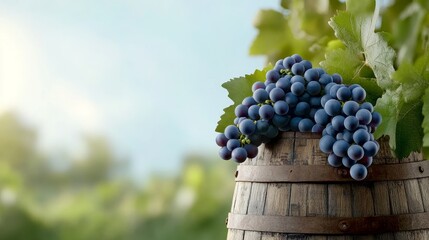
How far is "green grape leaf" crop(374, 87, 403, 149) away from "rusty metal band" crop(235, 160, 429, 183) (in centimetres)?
10

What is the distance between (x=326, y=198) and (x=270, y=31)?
1.07m

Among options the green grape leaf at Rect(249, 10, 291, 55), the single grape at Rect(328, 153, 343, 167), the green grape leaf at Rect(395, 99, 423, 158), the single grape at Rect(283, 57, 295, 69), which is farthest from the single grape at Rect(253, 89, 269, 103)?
the green grape leaf at Rect(249, 10, 291, 55)

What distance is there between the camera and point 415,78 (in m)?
1.27

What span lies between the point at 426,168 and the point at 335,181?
0.89 feet

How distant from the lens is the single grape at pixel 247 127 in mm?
1457

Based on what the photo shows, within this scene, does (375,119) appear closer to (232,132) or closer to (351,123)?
(351,123)

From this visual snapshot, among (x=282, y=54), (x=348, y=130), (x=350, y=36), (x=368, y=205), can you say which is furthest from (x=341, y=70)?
(x=282, y=54)

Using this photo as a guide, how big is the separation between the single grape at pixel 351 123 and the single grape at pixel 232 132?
27 cm

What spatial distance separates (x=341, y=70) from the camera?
61.7 inches

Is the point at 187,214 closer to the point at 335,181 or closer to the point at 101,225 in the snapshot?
the point at 101,225

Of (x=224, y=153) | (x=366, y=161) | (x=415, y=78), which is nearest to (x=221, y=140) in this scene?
(x=224, y=153)

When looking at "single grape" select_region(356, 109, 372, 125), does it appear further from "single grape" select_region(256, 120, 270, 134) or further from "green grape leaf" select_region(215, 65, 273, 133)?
"green grape leaf" select_region(215, 65, 273, 133)

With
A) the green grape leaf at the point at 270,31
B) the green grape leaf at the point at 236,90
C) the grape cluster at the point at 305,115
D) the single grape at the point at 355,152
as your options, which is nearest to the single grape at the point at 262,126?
the grape cluster at the point at 305,115

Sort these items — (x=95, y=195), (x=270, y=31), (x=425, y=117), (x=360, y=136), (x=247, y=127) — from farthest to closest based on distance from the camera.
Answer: (x=95, y=195), (x=270, y=31), (x=247, y=127), (x=360, y=136), (x=425, y=117)
